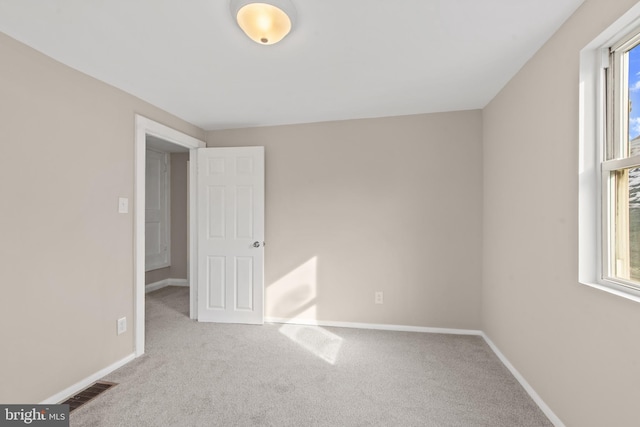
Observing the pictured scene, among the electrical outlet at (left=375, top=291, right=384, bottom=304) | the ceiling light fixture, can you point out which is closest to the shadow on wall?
the electrical outlet at (left=375, top=291, right=384, bottom=304)

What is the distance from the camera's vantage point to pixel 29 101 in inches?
73.6

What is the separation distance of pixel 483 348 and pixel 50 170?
3805mm

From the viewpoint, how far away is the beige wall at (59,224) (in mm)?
1780

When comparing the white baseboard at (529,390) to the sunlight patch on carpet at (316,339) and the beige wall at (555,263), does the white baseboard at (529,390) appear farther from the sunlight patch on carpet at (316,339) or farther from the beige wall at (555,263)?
the sunlight patch on carpet at (316,339)

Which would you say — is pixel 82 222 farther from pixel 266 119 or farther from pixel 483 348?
pixel 483 348

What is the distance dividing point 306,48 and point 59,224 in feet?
6.79

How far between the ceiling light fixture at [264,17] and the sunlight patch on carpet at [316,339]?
249cm

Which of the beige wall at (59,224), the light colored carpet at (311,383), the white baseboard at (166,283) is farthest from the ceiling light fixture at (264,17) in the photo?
the white baseboard at (166,283)

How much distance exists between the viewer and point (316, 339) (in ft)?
10.0

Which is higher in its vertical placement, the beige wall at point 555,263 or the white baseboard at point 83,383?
the beige wall at point 555,263

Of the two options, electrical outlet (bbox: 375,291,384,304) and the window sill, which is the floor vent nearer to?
electrical outlet (bbox: 375,291,384,304)

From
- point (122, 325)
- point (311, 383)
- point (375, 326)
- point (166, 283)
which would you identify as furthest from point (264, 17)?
point (166, 283)

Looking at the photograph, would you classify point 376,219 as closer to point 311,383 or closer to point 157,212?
point 311,383

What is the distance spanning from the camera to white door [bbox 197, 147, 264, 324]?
3.47m
